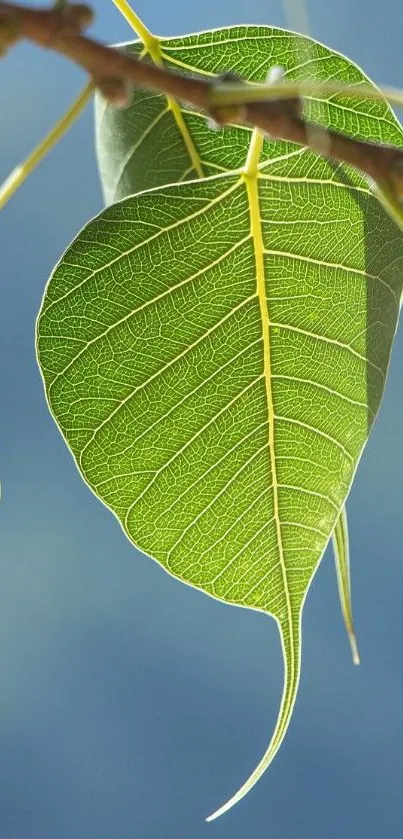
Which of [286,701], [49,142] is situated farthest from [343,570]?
[49,142]

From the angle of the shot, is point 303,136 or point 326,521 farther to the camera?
point 326,521

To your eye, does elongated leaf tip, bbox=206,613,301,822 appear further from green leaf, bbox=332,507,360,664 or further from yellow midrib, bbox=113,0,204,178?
yellow midrib, bbox=113,0,204,178

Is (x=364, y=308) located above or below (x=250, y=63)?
below

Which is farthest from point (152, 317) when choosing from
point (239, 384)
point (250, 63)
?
point (250, 63)

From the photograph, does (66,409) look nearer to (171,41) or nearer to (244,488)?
(244,488)

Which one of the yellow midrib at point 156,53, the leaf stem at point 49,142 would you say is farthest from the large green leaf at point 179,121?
the leaf stem at point 49,142

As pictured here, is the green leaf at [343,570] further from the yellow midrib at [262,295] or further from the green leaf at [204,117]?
the green leaf at [204,117]

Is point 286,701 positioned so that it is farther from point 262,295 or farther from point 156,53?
point 156,53
